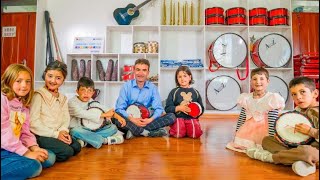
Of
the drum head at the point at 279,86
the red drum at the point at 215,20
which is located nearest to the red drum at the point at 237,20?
the red drum at the point at 215,20

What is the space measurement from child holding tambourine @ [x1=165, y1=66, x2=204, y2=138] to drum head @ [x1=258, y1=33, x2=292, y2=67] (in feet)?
6.61

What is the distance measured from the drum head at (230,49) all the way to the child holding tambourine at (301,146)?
8.69ft

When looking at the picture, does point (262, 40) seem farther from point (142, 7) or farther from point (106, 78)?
point (106, 78)

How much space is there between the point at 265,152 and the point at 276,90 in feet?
9.20

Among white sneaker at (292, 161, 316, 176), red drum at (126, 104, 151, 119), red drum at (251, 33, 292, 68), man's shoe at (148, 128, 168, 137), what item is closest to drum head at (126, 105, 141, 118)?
red drum at (126, 104, 151, 119)

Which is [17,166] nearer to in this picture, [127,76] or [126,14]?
[127,76]

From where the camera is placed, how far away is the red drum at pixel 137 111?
2.53 meters

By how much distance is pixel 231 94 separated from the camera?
4246 millimetres

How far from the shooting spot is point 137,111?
2535 mm

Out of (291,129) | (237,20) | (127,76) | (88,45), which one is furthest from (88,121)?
(237,20)

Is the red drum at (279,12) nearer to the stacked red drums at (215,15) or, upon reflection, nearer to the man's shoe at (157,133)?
the stacked red drums at (215,15)

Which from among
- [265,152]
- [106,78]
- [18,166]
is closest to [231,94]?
[106,78]

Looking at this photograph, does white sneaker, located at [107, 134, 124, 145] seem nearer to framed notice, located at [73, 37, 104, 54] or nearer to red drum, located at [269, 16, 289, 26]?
framed notice, located at [73, 37, 104, 54]

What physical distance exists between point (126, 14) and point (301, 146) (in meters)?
3.47
